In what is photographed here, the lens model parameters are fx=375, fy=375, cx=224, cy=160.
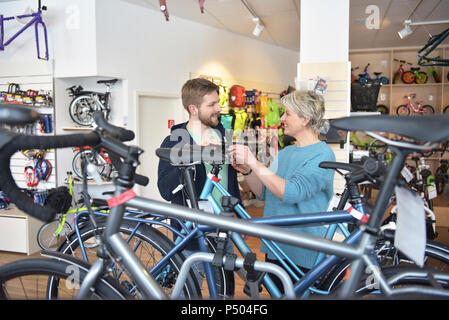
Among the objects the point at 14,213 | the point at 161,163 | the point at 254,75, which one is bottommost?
the point at 14,213

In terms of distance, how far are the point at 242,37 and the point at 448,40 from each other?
14.5 feet

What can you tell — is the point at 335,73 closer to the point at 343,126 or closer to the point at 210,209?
the point at 210,209

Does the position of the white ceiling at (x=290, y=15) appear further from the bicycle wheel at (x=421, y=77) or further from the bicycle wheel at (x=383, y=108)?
the bicycle wheel at (x=383, y=108)

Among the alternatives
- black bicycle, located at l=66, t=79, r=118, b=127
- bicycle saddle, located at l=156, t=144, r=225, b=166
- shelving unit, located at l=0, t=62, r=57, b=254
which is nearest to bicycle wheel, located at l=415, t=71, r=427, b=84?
black bicycle, located at l=66, t=79, r=118, b=127

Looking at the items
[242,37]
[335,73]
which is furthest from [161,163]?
[242,37]

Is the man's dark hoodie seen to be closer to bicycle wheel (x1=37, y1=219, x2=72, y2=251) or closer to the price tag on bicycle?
the price tag on bicycle

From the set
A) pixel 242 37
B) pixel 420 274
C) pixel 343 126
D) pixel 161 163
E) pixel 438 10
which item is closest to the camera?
pixel 343 126

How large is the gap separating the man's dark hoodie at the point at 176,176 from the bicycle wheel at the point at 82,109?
3637 mm

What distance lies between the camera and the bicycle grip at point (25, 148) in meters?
0.75

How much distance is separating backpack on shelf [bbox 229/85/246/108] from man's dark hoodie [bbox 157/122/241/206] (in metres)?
5.20

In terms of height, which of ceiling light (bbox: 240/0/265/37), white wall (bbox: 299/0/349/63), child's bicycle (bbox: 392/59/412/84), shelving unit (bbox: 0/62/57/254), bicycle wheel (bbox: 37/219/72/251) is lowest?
bicycle wheel (bbox: 37/219/72/251)

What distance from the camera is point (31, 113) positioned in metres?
0.75

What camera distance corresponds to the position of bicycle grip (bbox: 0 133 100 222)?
0.75 meters

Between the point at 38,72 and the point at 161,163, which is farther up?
the point at 38,72
